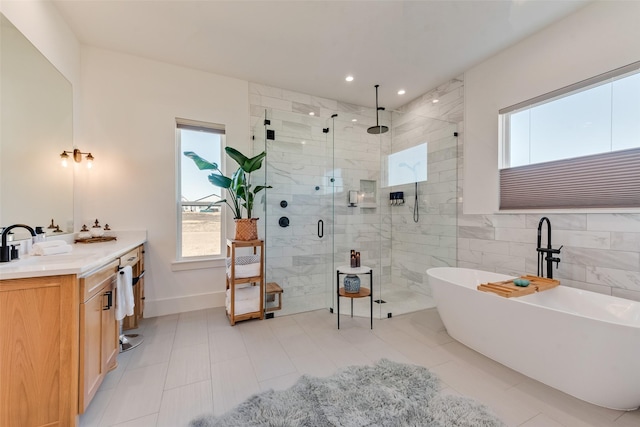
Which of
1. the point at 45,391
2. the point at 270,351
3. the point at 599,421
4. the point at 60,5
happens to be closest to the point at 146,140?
the point at 60,5

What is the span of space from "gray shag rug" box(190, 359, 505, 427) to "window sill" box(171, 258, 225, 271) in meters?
2.03

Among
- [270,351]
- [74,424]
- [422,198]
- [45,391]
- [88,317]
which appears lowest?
[270,351]

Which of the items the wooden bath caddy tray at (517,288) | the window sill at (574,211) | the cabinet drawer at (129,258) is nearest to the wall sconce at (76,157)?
the cabinet drawer at (129,258)

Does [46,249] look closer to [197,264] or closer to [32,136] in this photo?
[32,136]

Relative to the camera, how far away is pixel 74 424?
135 cm

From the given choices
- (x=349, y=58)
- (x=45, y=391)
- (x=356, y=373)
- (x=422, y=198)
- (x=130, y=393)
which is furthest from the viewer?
(x=422, y=198)

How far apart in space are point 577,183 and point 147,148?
4.66m

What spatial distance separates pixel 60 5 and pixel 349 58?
2835 mm

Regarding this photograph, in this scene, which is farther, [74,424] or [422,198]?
[422,198]

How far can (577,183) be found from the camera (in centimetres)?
238

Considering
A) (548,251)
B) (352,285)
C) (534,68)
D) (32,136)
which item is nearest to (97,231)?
(32,136)

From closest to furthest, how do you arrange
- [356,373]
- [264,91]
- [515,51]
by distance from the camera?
[356,373] < [515,51] < [264,91]

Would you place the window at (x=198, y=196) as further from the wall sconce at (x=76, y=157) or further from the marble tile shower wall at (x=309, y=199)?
the wall sconce at (x=76, y=157)

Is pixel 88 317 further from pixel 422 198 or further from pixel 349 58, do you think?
pixel 422 198
